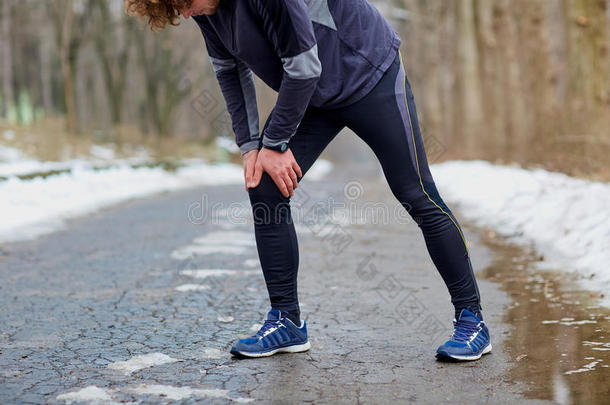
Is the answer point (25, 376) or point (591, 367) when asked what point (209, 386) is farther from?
point (591, 367)

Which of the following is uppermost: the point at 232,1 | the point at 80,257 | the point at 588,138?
the point at 232,1

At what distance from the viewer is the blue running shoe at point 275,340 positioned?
3373mm

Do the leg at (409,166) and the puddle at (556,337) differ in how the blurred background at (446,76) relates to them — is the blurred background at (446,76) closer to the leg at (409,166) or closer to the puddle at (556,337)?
the puddle at (556,337)

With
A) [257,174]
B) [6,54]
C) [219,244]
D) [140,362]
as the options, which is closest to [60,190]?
[219,244]

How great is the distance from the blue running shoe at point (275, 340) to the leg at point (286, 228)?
0.14 ft

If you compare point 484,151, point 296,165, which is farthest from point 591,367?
point 484,151

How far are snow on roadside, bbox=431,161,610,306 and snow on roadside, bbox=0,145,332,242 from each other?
5.05 meters

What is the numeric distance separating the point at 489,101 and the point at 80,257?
52.2 ft

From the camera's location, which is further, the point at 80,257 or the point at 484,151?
the point at 484,151

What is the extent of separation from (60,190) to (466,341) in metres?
10.2

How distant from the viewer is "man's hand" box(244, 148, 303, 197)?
3.25 meters

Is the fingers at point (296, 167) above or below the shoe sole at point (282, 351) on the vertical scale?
above

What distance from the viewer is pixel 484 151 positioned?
805 inches

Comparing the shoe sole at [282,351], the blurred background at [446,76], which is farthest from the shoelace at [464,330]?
the blurred background at [446,76]
